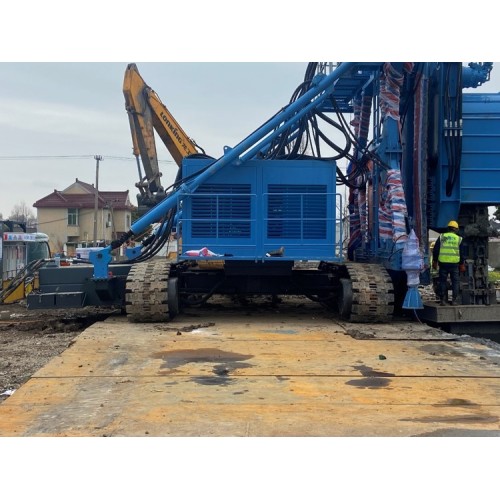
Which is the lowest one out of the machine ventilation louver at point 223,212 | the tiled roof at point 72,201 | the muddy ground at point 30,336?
the muddy ground at point 30,336

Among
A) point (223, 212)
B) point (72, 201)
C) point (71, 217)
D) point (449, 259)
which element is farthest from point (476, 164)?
point (72, 201)

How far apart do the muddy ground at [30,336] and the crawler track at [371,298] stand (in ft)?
14.8

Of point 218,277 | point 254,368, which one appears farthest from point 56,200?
point 254,368

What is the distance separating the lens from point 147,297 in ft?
31.6

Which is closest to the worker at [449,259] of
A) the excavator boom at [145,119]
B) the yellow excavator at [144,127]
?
the yellow excavator at [144,127]

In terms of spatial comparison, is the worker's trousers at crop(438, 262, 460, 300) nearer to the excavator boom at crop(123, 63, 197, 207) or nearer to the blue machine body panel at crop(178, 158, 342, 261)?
the blue machine body panel at crop(178, 158, 342, 261)

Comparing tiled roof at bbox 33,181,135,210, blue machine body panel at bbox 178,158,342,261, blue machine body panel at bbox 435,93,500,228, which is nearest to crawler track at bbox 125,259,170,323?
blue machine body panel at bbox 178,158,342,261

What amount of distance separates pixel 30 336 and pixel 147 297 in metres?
2.03

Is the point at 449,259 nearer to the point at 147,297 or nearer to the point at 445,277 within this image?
the point at 445,277

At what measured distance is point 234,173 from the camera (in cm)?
1034

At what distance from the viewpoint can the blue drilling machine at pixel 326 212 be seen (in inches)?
387

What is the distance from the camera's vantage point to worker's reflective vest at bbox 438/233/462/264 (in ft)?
31.6

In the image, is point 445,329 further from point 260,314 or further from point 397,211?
point 260,314

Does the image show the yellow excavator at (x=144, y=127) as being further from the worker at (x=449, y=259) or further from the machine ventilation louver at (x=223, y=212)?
the worker at (x=449, y=259)
